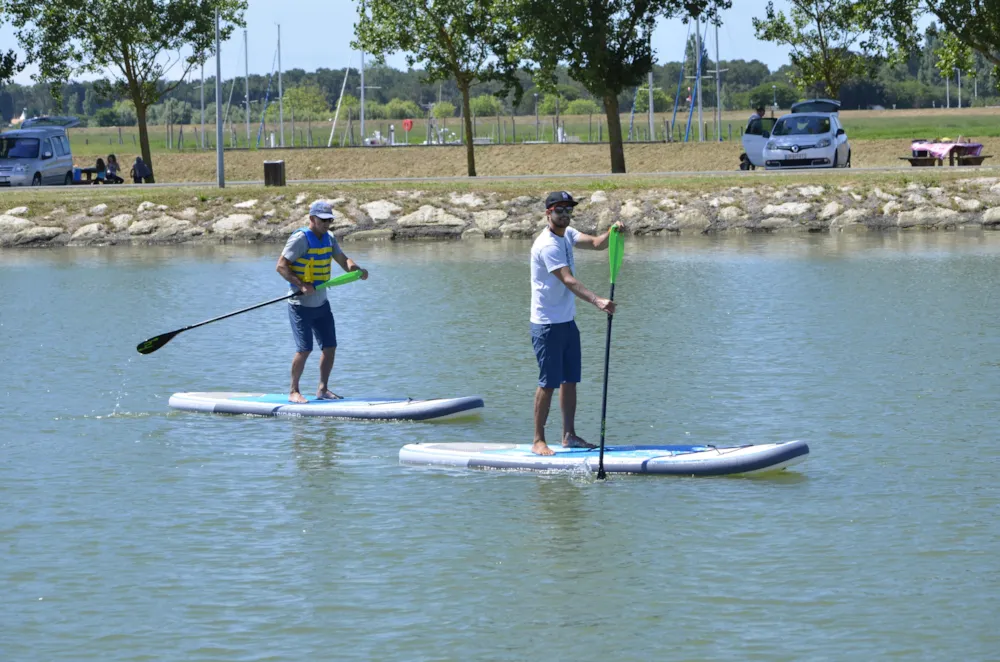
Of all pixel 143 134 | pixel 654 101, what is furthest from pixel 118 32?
pixel 654 101

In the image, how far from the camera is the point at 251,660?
7.73 m

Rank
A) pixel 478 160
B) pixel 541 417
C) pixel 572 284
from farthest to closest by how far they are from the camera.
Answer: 1. pixel 478 160
2. pixel 541 417
3. pixel 572 284

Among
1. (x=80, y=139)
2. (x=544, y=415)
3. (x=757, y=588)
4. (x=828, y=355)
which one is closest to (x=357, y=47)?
(x=828, y=355)

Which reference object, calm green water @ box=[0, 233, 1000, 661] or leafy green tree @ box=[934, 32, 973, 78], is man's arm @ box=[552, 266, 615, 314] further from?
leafy green tree @ box=[934, 32, 973, 78]

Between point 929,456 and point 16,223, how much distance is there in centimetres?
2956

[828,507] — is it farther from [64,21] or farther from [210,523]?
[64,21]

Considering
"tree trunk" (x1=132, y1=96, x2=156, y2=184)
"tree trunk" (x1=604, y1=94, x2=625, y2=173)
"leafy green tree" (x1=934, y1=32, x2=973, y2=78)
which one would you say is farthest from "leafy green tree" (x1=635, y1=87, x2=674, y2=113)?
"leafy green tree" (x1=934, y1=32, x2=973, y2=78)

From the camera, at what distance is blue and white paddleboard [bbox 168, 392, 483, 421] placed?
1391 centimetres

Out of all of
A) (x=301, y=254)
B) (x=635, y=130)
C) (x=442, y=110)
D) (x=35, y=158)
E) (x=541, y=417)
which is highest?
(x=442, y=110)

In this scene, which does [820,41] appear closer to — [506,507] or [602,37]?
[602,37]

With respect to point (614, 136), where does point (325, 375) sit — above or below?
below

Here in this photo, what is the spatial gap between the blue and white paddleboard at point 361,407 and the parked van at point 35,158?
3375 cm

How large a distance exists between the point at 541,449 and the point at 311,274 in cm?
329

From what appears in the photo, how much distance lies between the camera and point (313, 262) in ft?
45.8
